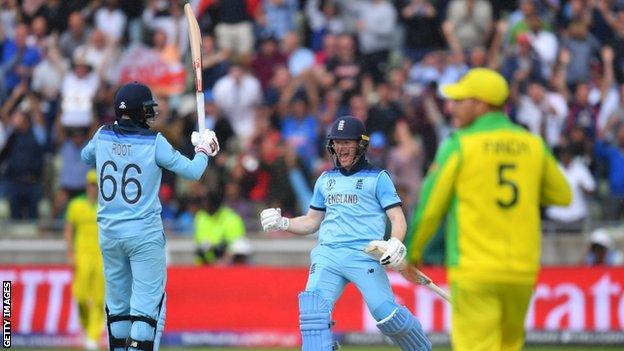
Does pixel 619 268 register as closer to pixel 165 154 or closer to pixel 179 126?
pixel 179 126

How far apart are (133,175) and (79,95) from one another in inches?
397

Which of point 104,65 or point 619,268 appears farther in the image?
point 104,65

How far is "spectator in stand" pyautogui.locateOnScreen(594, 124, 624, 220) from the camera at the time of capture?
19.3 m

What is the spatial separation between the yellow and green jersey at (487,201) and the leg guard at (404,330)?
2.63 m

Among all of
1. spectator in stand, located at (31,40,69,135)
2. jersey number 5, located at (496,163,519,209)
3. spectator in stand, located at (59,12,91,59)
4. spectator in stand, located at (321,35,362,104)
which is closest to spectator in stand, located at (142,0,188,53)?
spectator in stand, located at (59,12,91,59)

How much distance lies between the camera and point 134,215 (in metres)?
11.5

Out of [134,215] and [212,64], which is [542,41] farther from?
[134,215]

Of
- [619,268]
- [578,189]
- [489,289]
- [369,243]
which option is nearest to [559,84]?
[578,189]

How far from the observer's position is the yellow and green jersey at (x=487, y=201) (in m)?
8.82

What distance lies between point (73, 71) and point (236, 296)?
5.36 meters

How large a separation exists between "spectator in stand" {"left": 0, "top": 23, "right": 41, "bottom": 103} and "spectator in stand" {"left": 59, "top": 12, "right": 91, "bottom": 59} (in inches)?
18.6

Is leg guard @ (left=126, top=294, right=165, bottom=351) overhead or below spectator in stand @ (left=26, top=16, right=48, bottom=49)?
below

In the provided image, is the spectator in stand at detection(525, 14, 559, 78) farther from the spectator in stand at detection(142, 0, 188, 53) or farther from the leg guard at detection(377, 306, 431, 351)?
the leg guard at detection(377, 306, 431, 351)

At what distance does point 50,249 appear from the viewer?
19.8 m
